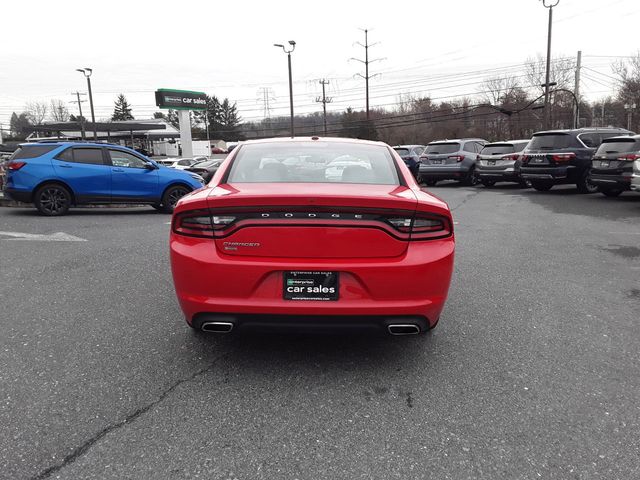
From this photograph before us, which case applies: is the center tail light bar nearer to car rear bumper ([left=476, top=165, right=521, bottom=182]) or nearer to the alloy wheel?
the alloy wheel

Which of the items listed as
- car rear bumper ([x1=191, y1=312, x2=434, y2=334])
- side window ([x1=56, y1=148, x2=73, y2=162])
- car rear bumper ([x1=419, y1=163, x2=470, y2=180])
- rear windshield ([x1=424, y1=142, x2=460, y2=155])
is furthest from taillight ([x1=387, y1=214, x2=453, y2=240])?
rear windshield ([x1=424, y1=142, x2=460, y2=155])

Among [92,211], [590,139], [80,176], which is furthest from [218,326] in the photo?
[590,139]

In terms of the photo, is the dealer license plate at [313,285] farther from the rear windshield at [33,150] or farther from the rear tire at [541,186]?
the rear tire at [541,186]

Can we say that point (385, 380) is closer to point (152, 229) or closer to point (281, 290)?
point (281, 290)

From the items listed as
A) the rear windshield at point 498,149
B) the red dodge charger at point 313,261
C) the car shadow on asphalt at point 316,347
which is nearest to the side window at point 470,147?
the rear windshield at point 498,149

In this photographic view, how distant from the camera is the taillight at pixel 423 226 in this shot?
9.71ft

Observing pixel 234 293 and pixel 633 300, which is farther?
pixel 633 300

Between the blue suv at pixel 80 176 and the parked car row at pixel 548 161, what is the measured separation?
6.10 m

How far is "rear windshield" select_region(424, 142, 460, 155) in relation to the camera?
60.2 ft

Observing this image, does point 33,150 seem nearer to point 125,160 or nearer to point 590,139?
point 125,160

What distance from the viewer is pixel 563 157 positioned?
13906 millimetres

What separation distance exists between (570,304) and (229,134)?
101518 mm

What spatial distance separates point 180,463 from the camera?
2275 millimetres

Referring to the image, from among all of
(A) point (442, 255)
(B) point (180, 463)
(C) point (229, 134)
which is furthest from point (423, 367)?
(C) point (229, 134)
